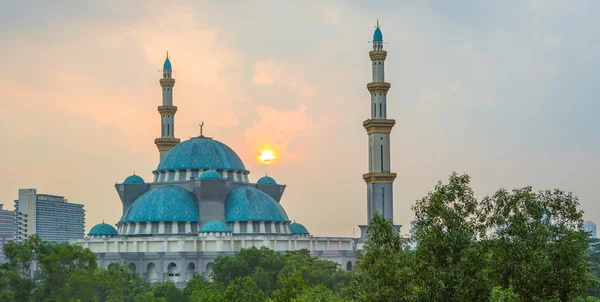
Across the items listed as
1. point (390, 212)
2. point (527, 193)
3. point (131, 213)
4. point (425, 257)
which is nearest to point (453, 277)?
point (425, 257)

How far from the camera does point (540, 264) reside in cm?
3108

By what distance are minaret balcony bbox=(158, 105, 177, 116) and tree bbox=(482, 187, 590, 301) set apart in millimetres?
77195

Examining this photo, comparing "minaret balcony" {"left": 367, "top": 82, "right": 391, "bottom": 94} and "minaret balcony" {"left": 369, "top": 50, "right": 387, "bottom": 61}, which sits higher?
"minaret balcony" {"left": 369, "top": 50, "right": 387, "bottom": 61}

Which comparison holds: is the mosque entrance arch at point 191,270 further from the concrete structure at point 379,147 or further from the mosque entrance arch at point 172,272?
the concrete structure at point 379,147

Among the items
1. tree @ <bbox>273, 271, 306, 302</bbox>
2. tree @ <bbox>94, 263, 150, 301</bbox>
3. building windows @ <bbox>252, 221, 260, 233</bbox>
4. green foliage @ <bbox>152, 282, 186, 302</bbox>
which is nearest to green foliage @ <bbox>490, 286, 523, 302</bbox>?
tree @ <bbox>273, 271, 306, 302</bbox>

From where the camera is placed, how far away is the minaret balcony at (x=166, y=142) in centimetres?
10912

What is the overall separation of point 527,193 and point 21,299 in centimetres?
3738

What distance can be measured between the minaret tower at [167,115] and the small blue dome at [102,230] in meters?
14.1

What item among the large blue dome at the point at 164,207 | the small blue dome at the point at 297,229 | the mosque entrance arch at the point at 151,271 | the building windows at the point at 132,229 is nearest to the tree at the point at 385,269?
the mosque entrance arch at the point at 151,271

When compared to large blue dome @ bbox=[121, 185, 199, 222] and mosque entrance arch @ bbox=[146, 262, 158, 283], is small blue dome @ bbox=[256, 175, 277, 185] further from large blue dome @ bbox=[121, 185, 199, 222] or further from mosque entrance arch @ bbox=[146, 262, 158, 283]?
mosque entrance arch @ bbox=[146, 262, 158, 283]

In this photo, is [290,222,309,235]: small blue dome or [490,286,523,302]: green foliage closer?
[490,286,523,302]: green foliage

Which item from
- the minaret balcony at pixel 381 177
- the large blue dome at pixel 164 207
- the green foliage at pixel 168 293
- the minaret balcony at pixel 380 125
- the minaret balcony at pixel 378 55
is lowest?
the green foliage at pixel 168 293

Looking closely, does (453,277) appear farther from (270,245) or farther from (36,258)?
(270,245)

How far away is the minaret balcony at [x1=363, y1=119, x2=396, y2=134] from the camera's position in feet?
303
